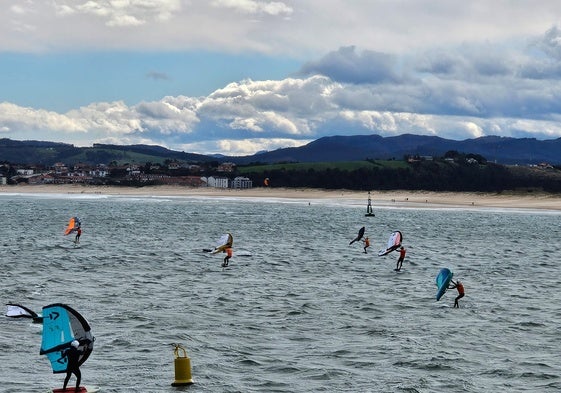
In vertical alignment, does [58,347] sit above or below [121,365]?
above

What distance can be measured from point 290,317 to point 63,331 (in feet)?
51.2

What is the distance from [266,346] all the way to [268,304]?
9255 millimetres

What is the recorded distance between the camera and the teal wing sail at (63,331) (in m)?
20.6

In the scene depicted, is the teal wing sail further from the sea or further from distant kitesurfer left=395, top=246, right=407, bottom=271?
distant kitesurfer left=395, top=246, right=407, bottom=271

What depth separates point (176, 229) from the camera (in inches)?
3826

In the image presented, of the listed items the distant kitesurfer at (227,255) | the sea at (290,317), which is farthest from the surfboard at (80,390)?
the distant kitesurfer at (227,255)

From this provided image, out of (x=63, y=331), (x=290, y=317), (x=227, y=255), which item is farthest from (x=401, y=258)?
(x=63, y=331)

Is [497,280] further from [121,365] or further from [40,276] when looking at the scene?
[121,365]

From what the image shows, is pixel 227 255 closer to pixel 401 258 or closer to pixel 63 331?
pixel 401 258

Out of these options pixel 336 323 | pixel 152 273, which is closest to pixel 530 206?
pixel 152 273

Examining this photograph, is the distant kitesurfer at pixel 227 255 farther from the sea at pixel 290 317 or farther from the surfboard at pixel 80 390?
the surfboard at pixel 80 390

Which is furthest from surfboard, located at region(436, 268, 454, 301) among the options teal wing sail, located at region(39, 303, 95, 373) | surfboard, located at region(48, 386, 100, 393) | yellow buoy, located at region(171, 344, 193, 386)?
teal wing sail, located at region(39, 303, 95, 373)

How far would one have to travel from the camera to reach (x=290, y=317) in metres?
35.2

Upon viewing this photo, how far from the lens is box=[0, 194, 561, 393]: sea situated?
25.5m
